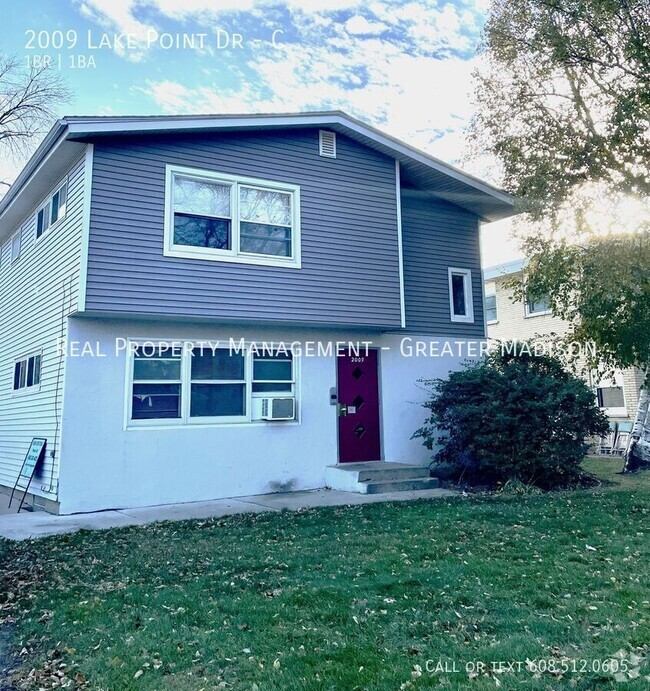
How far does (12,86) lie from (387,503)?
49.7 feet

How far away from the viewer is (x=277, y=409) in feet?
34.9

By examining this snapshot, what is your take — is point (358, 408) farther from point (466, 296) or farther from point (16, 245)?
point (16, 245)

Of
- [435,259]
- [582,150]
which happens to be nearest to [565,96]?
[582,150]

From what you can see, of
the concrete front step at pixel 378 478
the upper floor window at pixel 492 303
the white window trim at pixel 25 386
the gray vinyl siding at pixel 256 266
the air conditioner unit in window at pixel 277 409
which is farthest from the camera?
the upper floor window at pixel 492 303

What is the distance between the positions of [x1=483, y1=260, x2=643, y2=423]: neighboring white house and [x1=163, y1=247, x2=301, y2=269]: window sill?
26.6ft

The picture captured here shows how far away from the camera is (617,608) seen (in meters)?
4.33

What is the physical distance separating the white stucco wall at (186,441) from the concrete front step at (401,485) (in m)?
1.21

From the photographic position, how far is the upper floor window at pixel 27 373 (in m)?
10.7

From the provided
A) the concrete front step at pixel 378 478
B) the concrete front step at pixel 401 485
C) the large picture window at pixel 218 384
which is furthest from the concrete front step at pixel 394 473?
the large picture window at pixel 218 384

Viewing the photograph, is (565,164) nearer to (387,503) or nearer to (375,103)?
(375,103)

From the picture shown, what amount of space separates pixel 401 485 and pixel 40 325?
687 cm

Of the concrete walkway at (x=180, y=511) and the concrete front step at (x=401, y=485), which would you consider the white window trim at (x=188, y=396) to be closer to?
the concrete walkway at (x=180, y=511)

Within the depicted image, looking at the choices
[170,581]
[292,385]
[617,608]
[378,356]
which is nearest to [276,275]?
[292,385]

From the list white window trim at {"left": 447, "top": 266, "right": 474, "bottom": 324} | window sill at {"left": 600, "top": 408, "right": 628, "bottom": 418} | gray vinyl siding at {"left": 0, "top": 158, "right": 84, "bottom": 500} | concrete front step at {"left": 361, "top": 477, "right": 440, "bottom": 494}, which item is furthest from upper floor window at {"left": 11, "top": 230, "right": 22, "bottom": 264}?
window sill at {"left": 600, "top": 408, "right": 628, "bottom": 418}
